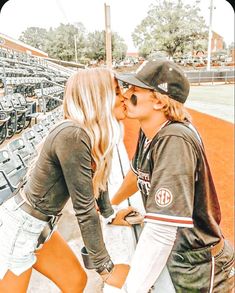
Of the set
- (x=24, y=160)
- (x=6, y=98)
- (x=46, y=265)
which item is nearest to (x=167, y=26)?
(x=24, y=160)

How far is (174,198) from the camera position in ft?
2.02

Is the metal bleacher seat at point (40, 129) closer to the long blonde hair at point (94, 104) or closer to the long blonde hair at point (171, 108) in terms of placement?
the long blonde hair at point (94, 104)

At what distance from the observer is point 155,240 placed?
62cm

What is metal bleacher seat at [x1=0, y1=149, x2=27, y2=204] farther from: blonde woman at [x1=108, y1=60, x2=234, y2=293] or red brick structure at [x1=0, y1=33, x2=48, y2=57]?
blonde woman at [x1=108, y1=60, x2=234, y2=293]

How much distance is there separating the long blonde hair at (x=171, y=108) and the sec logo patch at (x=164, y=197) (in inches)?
8.0

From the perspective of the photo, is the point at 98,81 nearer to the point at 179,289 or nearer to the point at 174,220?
the point at 174,220

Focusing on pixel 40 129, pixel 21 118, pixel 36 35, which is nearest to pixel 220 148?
pixel 40 129

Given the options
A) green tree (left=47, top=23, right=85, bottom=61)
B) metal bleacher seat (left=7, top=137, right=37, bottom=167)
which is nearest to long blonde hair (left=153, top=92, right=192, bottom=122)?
green tree (left=47, top=23, right=85, bottom=61)

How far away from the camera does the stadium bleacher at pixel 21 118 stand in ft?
6.08

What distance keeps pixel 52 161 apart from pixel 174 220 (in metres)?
0.38

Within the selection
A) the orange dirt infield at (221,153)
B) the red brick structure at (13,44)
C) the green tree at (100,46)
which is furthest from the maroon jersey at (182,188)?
the orange dirt infield at (221,153)

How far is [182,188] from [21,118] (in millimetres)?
4233

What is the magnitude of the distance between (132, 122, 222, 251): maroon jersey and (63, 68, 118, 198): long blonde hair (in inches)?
7.6

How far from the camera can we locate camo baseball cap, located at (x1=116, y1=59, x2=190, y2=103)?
2.35 feet
